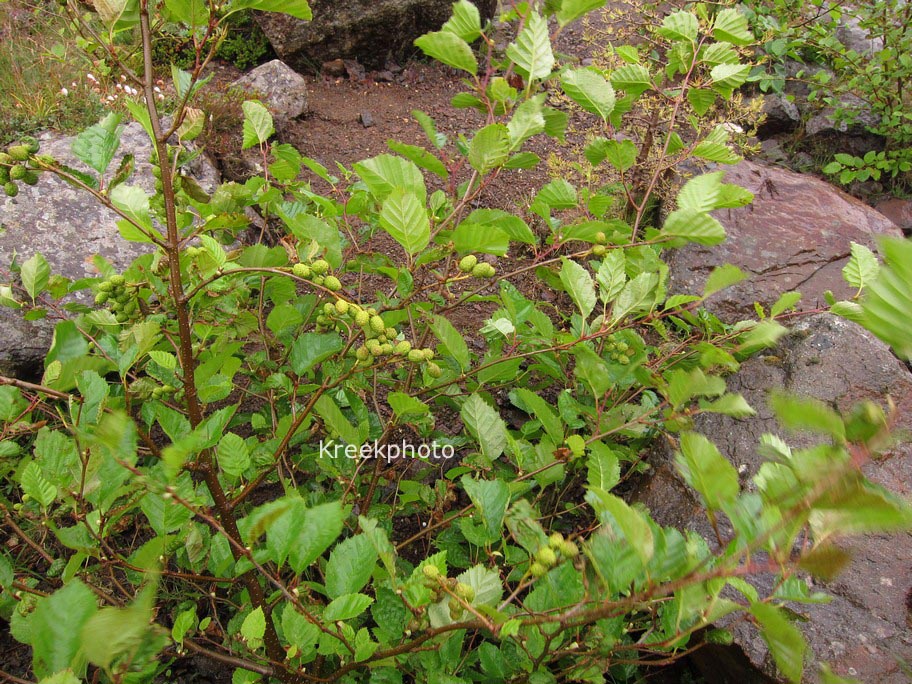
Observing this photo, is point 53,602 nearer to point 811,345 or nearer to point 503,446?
point 503,446

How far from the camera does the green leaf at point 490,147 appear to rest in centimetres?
110

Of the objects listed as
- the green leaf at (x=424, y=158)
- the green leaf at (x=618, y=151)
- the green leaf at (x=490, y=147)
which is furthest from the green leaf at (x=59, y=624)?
the green leaf at (x=618, y=151)

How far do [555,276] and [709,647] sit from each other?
96 centimetres

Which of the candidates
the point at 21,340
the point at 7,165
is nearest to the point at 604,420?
the point at 7,165

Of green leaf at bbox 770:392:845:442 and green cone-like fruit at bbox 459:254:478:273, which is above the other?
green leaf at bbox 770:392:845:442

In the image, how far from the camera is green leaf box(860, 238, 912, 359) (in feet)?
1.51

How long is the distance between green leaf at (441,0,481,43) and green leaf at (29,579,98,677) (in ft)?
3.52

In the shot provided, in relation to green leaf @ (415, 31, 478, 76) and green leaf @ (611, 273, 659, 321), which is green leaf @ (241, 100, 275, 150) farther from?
green leaf @ (611, 273, 659, 321)

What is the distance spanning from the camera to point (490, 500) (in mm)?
1017

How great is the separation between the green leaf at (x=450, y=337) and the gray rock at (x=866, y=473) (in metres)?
0.77

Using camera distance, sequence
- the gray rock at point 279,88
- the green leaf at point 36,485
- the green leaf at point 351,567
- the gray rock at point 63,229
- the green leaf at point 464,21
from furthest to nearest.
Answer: the gray rock at point 279,88, the gray rock at point 63,229, the green leaf at point 464,21, the green leaf at point 36,485, the green leaf at point 351,567

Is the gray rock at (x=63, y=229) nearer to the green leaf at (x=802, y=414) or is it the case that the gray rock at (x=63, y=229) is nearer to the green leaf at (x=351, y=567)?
the green leaf at (x=351, y=567)

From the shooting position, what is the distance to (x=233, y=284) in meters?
1.44

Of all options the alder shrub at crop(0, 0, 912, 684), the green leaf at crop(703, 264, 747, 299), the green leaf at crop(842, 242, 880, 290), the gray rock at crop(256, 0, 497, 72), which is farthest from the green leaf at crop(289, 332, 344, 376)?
the gray rock at crop(256, 0, 497, 72)
